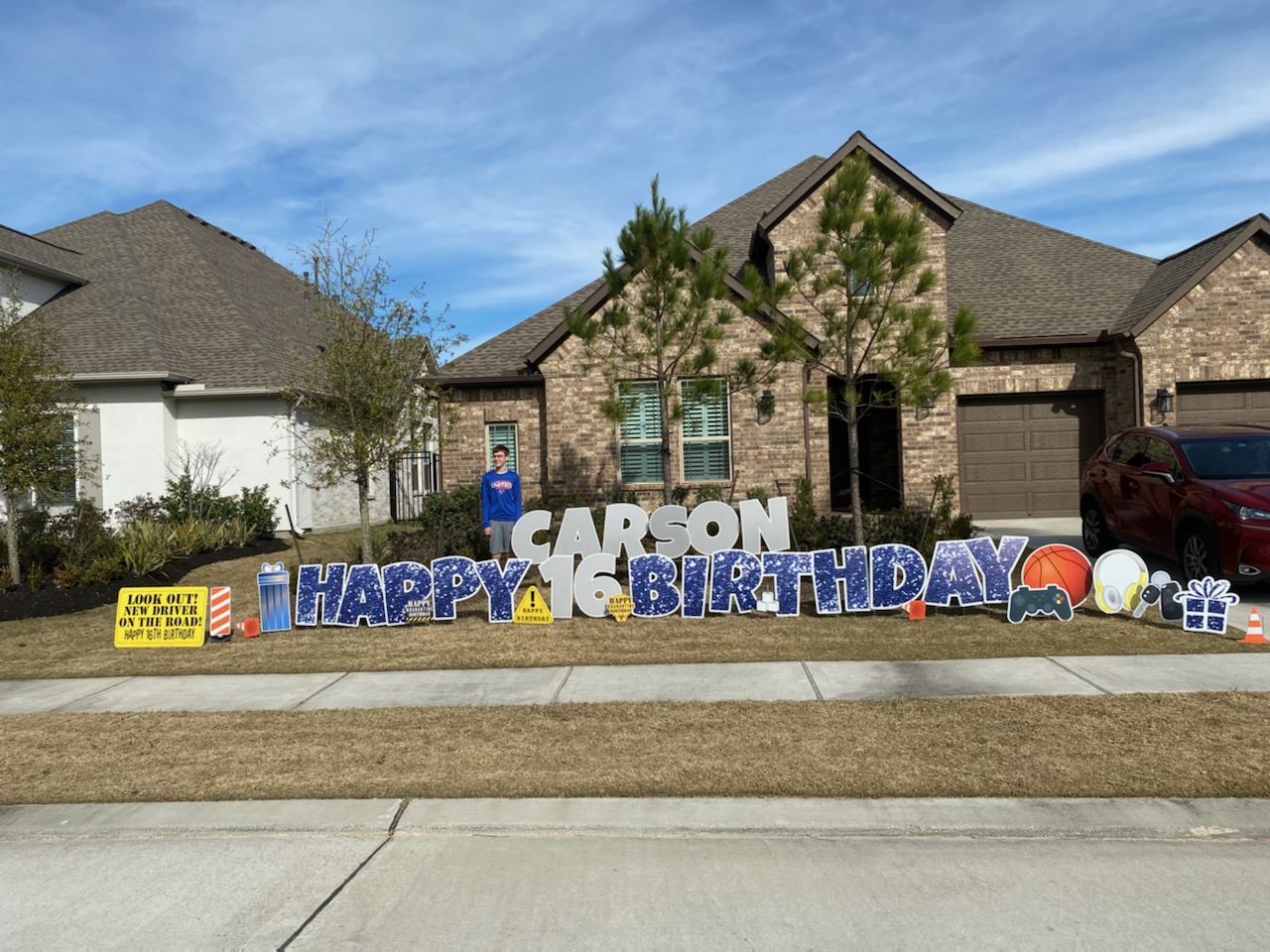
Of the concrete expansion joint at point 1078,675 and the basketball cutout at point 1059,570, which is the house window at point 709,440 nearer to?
the basketball cutout at point 1059,570

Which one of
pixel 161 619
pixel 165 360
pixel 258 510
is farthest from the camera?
pixel 165 360

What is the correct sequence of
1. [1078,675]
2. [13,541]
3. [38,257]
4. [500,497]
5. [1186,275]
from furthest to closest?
[38,257] → [1186,275] → [13,541] → [500,497] → [1078,675]

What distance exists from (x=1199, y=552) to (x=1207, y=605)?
154 centimetres

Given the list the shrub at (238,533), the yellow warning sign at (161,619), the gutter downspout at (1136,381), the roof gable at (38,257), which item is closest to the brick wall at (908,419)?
the gutter downspout at (1136,381)

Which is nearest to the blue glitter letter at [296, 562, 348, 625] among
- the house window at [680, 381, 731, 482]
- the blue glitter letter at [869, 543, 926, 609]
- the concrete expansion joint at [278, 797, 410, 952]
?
the concrete expansion joint at [278, 797, 410, 952]

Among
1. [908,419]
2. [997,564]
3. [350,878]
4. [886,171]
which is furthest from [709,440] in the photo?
[350,878]

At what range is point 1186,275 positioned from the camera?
1623cm

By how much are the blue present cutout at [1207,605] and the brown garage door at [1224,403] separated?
29.7ft

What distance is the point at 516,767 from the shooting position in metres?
5.65

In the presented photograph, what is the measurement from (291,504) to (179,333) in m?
4.63

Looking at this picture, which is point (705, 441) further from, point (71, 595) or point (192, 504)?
point (71, 595)

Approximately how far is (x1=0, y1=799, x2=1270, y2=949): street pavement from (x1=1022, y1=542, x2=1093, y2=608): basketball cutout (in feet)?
15.7

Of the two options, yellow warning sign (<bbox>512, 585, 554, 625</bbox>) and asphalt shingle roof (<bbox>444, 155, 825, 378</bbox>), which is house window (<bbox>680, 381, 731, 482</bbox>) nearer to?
asphalt shingle roof (<bbox>444, 155, 825, 378</bbox>)

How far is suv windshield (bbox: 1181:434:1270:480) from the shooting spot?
10133 millimetres
